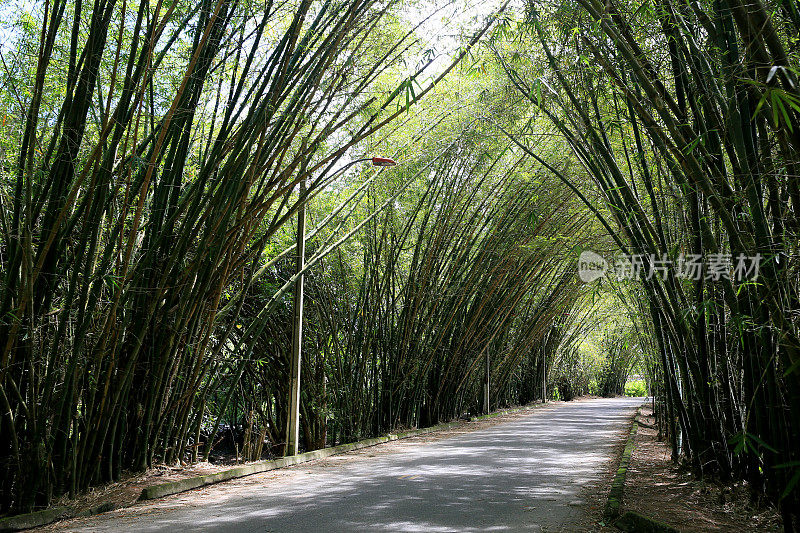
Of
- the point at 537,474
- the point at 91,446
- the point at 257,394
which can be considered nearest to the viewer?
the point at 91,446

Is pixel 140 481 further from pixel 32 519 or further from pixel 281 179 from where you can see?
pixel 281 179

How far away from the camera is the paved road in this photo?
3.34 m

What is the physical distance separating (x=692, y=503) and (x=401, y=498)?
67.4 inches

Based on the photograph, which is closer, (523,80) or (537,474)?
(537,474)

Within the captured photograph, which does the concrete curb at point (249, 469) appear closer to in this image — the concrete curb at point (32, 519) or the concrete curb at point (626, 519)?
the concrete curb at point (32, 519)

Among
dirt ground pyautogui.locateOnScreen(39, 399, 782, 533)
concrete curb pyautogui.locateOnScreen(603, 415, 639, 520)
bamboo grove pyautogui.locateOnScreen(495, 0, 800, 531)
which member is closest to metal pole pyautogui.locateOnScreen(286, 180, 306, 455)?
dirt ground pyautogui.locateOnScreen(39, 399, 782, 533)

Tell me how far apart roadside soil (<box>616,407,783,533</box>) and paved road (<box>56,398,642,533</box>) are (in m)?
0.35

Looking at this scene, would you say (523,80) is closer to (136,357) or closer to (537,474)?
(537,474)

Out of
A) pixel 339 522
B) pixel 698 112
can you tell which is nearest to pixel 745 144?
pixel 698 112

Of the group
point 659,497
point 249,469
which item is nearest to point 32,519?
point 249,469

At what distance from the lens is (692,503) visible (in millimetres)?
3680

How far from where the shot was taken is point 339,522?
11.1ft

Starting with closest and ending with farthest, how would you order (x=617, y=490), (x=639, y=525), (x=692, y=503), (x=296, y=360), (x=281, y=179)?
(x=639, y=525) < (x=692, y=503) < (x=617, y=490) < (x=281, y=179) < (x=296, y=360)

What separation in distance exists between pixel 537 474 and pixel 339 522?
219 cm
